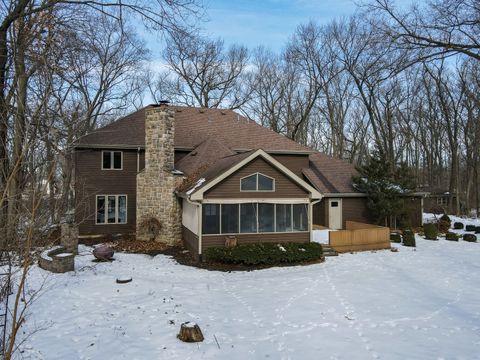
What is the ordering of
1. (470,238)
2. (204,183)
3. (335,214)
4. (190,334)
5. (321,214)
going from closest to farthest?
1. (190,334)
2. (204,183)
3. (470,238)
4. (335,214)
5. (321,214)

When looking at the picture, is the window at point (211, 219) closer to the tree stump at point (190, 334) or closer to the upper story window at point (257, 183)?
the upper story window at point (257, 183)

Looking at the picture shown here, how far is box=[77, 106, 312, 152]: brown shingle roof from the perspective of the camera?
19.8 m

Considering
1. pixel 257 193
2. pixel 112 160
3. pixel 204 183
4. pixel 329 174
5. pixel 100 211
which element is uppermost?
pixel 112 160

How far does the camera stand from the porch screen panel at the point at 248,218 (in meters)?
14.1

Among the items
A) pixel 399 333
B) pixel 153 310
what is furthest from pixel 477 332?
pixel 153 310

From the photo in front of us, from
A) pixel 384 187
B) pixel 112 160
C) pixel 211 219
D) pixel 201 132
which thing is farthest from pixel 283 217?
pixel 112 160

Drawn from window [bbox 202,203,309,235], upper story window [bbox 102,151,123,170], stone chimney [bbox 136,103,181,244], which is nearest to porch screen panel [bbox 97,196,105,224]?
upper story window [bbox 102,151,123,170]

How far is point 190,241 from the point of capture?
14898 millimetres

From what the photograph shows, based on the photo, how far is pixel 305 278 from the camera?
11.6 metres

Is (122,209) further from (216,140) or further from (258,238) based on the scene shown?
(258,238)

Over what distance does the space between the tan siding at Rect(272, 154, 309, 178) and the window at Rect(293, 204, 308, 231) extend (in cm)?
737

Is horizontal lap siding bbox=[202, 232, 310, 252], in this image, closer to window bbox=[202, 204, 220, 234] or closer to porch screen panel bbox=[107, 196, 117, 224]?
window bbox=[202, 204, 220, 234]

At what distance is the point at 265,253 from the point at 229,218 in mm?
1984

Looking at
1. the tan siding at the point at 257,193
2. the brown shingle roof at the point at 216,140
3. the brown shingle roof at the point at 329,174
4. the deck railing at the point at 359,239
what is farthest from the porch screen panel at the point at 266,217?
the brown shingle roof at the point at 329,174
